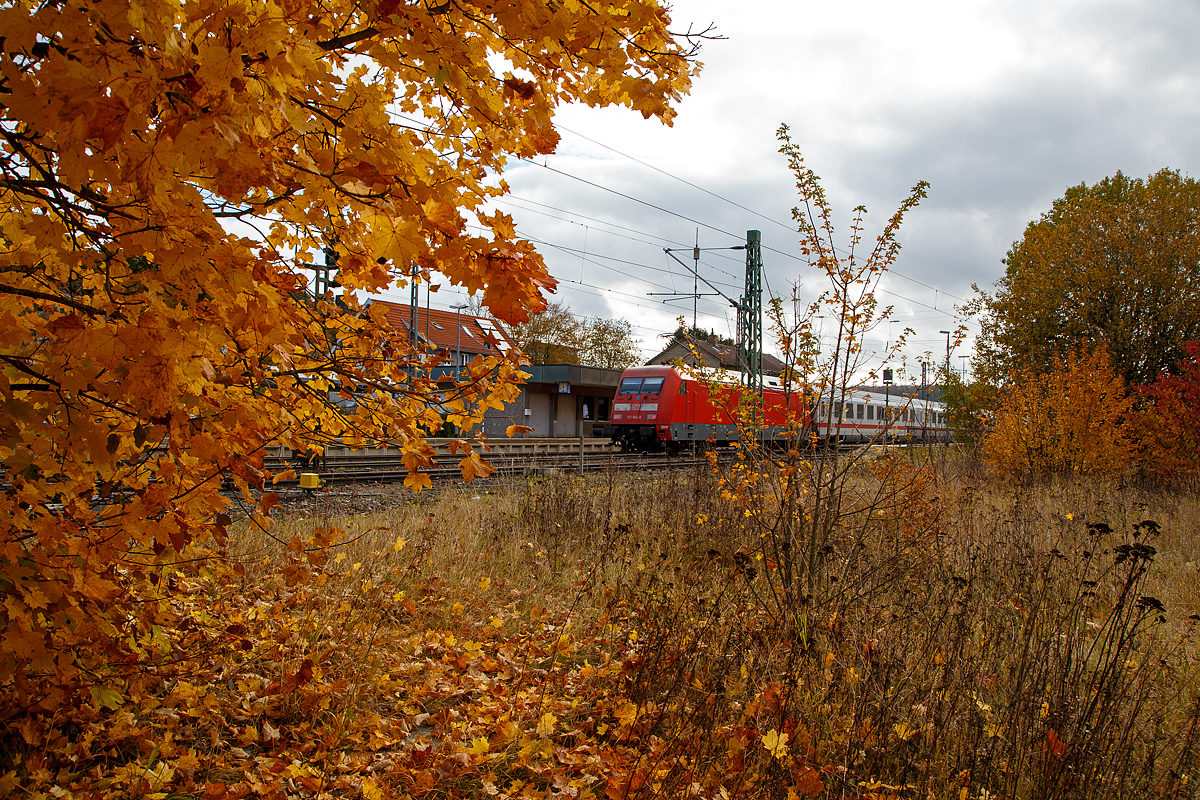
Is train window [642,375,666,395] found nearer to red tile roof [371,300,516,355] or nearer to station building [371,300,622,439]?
red tile roof [371,300,516,355]

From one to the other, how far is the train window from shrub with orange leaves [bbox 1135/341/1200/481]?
10.4 metres

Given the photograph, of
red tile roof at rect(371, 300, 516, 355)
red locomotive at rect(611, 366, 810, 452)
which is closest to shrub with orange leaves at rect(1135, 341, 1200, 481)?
red locomotive at rect(611, 366, 810, 452)

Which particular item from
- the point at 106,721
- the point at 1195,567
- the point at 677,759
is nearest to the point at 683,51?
the point at 677,759

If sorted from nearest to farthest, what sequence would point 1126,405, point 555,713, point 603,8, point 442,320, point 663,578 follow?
point 603,8, point 555,713, point 663,578, point 1126,405, point 442,320

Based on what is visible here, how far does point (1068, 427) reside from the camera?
10.5m

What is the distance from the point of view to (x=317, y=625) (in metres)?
3.42

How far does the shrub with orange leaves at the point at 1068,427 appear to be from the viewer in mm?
10281

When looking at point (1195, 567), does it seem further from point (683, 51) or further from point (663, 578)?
point (683, 51)

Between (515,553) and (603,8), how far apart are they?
4222 mm

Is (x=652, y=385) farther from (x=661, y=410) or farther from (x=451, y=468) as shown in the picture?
(x=451, y=468)

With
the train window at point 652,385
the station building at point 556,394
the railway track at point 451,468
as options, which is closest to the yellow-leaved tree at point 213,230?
the railway track at point 451,468

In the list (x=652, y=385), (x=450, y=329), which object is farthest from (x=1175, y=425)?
(x=450, y=329)

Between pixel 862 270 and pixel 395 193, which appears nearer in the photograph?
pixel 395 193

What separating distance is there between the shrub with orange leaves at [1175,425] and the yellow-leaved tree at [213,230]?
1160cm
